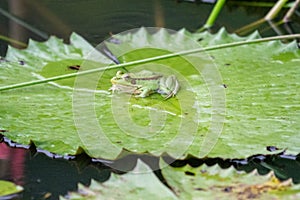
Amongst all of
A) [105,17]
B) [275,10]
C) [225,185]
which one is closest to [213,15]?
[275,10]

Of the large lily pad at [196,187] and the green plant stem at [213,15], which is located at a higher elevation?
the green plant stem at [213,15]

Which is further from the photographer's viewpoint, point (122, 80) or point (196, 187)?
point (122, 80)

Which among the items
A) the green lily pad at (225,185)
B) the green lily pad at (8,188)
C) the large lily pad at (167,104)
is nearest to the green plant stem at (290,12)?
the large lily pad at (167,104)

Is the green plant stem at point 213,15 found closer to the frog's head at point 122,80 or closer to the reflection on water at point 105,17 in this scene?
the reflection on water at point 105,17

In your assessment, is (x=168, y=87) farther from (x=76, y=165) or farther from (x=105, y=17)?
(x=105, y=17)

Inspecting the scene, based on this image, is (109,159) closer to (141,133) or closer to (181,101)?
(141,133)
